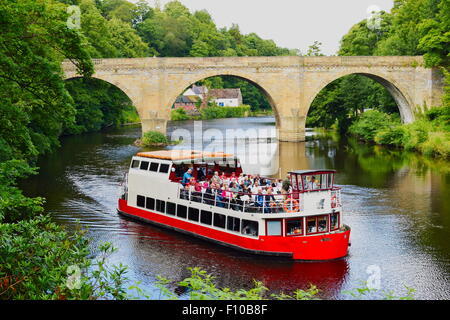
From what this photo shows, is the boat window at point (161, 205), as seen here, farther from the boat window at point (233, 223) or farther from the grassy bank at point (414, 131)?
the grassy bank at point (414, 131)

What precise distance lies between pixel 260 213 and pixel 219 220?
2.05m

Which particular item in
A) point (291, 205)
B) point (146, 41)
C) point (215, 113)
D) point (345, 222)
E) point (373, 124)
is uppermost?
point (146, 41)

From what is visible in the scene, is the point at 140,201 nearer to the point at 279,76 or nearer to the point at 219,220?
the point at 219,220

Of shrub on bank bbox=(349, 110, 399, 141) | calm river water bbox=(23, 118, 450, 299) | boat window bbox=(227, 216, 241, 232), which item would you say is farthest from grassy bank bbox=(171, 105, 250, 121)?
boat window bbox=(227, 216, 241, 232)

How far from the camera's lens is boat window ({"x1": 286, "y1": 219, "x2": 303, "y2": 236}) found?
18609mm

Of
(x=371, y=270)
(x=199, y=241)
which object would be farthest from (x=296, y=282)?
(x=199, y=241)

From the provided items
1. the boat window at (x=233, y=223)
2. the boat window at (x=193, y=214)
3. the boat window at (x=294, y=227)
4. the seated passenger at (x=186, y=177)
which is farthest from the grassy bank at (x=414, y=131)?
the boat window at (x=233, y=223)

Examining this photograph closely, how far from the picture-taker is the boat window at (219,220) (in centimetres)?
2009

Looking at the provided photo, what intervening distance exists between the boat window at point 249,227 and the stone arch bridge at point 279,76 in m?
34.7

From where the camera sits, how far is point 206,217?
68.1 ft

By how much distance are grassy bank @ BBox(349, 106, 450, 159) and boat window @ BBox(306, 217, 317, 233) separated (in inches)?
1053

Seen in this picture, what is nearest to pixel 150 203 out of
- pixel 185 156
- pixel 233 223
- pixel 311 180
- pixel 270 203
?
pixel 185 156

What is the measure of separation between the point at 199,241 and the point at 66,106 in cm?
691
